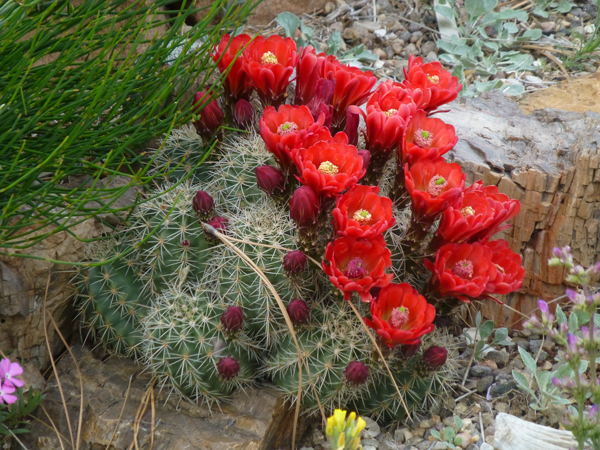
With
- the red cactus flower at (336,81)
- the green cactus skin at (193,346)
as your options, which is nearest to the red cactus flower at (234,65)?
the red cactus flower at (336,81)

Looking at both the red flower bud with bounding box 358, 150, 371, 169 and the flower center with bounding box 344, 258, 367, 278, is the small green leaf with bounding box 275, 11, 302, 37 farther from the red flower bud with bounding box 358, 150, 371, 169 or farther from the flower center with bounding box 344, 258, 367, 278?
the flower center with bounding box 344, 258, 367, 278

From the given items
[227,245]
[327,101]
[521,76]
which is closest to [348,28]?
[521,76]

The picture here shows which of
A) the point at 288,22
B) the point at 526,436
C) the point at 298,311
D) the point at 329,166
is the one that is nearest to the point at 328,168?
the point at 329,166

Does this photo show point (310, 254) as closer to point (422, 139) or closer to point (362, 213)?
point (362, 213)

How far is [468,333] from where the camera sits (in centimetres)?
252

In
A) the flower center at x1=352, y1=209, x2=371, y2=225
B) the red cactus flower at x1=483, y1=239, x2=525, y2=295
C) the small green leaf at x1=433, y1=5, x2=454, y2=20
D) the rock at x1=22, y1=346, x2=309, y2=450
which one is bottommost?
the rock at x1=22, y1=346, x2=309, y2=450

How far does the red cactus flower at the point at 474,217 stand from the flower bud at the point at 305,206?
1.29ft

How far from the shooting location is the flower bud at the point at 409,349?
1938 mm

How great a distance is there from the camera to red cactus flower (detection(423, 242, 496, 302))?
186 centimetres

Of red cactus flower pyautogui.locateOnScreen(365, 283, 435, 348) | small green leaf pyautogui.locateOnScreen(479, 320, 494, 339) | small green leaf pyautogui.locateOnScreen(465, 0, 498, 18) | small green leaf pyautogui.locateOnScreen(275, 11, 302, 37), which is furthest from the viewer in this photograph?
small green leaf pyautogui.locateOnScreen(465, 0, 498, 18)

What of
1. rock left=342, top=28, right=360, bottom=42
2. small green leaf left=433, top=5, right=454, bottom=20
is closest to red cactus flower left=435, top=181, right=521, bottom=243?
small green leaf left=433, top=5, right=454, bottom=20

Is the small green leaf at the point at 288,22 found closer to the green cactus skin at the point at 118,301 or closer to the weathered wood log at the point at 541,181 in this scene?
the weathered wood log at the point at 541,181

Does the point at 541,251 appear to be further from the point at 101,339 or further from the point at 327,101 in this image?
the point at 101,339

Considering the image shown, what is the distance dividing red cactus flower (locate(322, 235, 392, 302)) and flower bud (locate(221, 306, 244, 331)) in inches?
13.0
